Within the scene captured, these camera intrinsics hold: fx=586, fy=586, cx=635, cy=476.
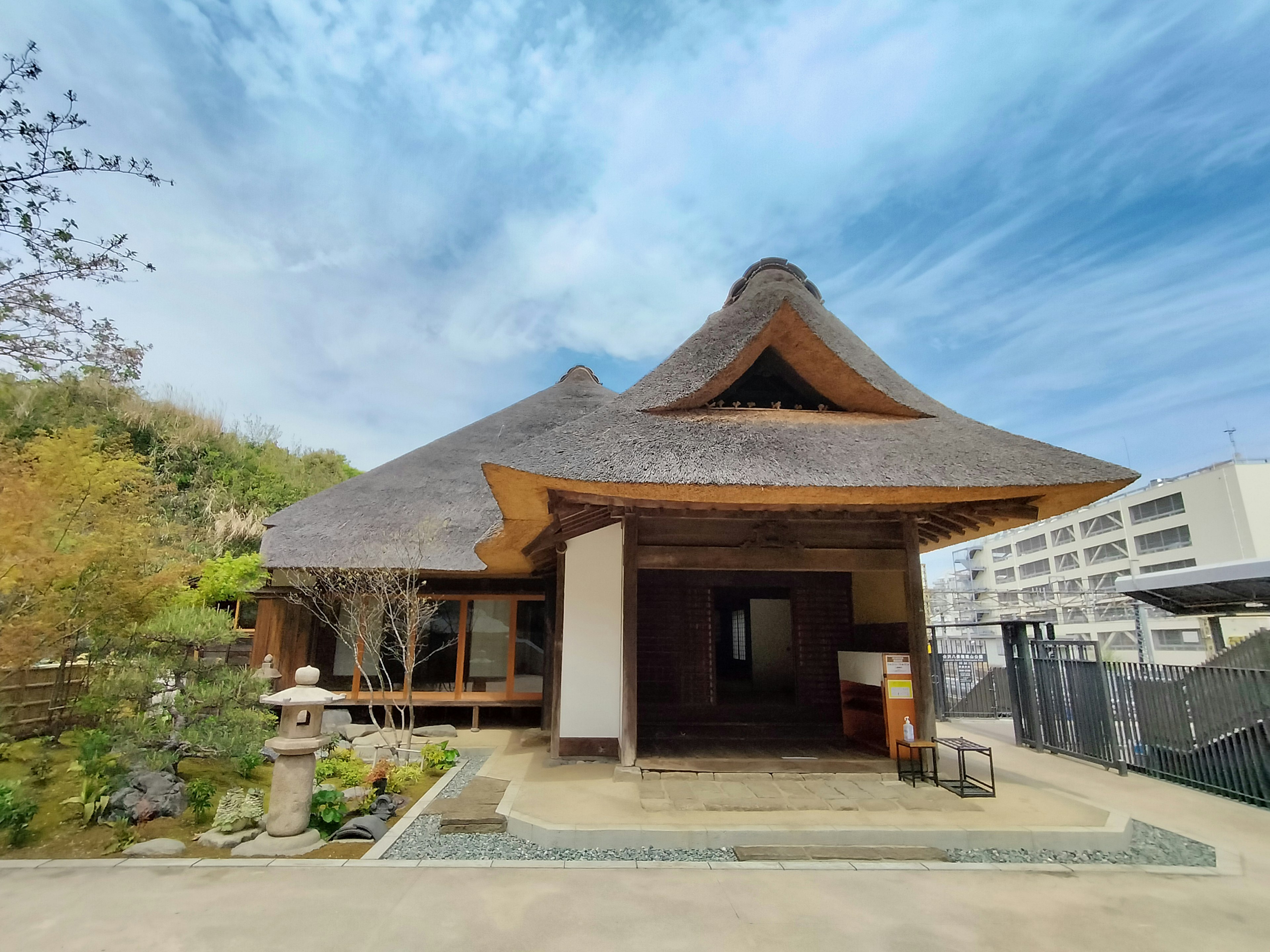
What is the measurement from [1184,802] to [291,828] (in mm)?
7805

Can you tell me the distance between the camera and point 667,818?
4.52 m

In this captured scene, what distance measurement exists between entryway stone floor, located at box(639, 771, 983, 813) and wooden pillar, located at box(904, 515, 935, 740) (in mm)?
655

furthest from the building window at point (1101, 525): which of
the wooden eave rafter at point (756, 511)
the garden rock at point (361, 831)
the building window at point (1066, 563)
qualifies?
the garden rock at point (361, 831)

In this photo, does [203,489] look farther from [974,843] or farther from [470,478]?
[974,843]

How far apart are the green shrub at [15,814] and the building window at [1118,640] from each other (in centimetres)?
4352

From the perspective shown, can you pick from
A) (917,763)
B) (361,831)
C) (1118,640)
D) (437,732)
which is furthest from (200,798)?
(1118,640)

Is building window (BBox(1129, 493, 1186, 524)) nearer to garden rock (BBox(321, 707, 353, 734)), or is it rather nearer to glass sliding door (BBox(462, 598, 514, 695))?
glass sliding door (BBox(462, 598, 514, 695))

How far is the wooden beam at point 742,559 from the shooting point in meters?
5.99

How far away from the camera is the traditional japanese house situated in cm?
525

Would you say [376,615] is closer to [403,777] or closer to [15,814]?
[403,777]

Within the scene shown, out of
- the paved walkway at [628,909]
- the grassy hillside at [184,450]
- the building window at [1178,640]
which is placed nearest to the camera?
the paved walkway at [628,909]

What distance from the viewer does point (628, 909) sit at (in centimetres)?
330

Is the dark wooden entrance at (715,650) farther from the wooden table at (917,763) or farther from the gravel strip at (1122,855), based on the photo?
the gravel strip at (1122,855)

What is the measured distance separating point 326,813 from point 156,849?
106cm
